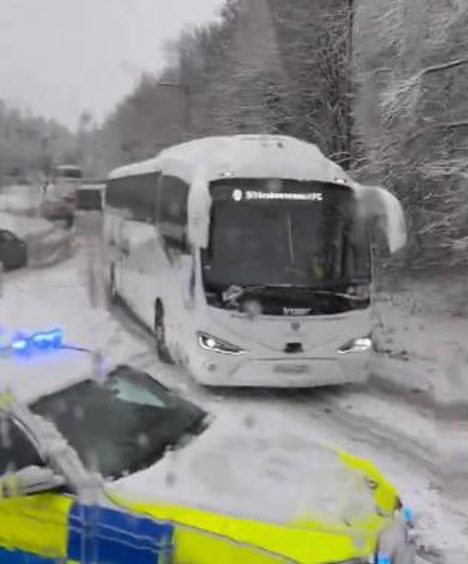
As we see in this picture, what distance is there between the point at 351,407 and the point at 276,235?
1.77 metres

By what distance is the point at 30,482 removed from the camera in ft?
11.1

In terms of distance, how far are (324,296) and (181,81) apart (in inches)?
102

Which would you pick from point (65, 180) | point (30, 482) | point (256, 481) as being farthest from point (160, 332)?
point (30, 482)

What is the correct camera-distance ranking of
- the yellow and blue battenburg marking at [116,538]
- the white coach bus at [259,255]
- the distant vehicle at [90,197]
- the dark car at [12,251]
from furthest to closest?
the white coach bus at [259,255] < the dark car at [12,251] < the distant vehicle at [90,197] < the yellow and blue battenburg marking at [116,538]

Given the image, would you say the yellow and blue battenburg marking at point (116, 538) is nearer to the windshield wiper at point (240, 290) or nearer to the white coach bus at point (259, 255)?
the white coach bus at point (259, 255)

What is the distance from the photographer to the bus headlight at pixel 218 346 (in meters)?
8.29

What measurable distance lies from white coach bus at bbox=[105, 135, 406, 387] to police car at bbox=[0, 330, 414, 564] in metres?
3.56

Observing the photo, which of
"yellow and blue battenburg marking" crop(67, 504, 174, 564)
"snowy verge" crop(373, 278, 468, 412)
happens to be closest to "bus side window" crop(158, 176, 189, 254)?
"snowy verge" crop(373, 278, 468, 412)

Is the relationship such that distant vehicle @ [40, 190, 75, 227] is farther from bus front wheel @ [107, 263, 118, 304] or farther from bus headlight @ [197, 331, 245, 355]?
bus front wheel @ [107, 263, 118, 304]

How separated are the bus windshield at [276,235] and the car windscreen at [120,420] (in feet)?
11.5

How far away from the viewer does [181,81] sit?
A: 22.1ft

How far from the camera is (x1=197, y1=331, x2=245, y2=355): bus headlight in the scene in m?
8.29

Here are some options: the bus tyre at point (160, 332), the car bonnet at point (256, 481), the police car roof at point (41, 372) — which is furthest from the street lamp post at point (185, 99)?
the car bonnet at point (256, 481)

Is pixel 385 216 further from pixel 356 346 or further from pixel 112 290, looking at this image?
pixel 112 290
